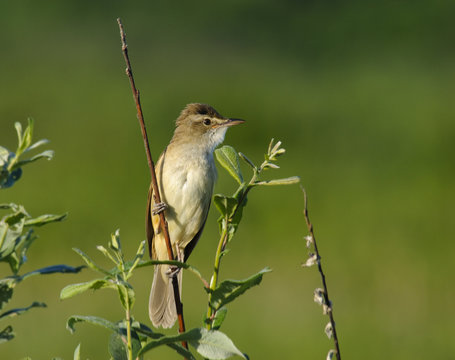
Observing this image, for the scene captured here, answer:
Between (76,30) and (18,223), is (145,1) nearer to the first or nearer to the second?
(76,30)

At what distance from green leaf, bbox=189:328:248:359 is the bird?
75.5 inches

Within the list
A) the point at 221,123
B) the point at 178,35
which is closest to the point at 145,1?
the point at 178,35

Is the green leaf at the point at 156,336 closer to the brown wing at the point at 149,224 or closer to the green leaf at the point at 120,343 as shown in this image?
the green leaf at the point at 120,343

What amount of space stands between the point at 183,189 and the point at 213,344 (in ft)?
6.67

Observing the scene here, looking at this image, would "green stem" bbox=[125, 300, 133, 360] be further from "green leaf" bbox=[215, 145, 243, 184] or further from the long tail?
the long tail

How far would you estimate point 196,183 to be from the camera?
3318 mm

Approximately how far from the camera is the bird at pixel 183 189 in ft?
10.8

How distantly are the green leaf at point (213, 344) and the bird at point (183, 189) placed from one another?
192 cm

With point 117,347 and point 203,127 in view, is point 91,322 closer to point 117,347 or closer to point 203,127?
point 117,347

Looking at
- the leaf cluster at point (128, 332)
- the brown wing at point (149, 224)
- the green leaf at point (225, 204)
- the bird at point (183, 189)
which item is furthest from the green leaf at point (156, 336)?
the brown wing at point (149, 224)

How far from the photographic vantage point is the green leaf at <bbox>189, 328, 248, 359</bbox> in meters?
1.25

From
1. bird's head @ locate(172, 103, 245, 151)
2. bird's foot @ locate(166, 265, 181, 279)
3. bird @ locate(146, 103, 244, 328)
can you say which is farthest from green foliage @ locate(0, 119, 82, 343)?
bird's head @ locate(172, 103, 245, 151)

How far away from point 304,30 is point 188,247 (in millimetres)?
11311

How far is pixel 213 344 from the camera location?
1.26 m
